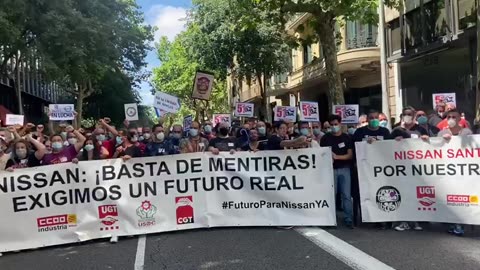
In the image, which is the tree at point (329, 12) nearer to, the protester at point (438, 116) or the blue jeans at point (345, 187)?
the protester at point (438, 116)

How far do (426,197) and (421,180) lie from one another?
245 millimetres

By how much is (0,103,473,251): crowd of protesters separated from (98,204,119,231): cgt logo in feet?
2.40

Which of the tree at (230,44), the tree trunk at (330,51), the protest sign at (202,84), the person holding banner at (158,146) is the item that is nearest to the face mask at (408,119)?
the person holding banner at (158,146)

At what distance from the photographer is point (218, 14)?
26391 mm

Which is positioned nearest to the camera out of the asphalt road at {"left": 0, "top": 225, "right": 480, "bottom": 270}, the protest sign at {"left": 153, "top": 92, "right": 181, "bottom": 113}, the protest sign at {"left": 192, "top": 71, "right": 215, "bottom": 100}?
the asphalt road at {"left": 0, "top": 225, "right": 480, "bottom": 270}

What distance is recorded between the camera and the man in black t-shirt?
840 cm

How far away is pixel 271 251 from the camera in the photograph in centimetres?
693

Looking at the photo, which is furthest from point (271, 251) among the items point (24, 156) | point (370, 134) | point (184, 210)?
point (24, 156)

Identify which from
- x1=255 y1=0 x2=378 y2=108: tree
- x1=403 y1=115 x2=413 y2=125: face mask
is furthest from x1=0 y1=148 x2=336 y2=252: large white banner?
x1=255 y1=0 x2=378 y2=108: tree

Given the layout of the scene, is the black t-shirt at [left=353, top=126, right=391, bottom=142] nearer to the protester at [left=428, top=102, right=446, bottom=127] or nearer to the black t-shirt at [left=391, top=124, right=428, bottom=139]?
the black t-shirt at [left=391, top=124, right=428, bottom=139]

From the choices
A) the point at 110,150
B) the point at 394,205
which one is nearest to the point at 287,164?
the point at 394,205

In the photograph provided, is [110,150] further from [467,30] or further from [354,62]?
[354,62]

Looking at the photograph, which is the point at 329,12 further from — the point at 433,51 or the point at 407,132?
the point at 407,132

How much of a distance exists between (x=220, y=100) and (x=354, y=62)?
34.1 metres
